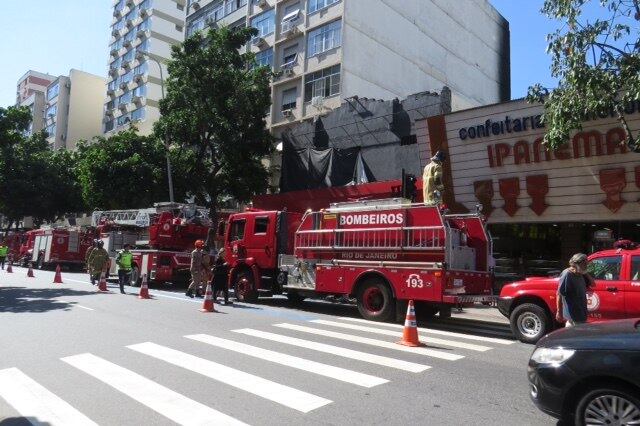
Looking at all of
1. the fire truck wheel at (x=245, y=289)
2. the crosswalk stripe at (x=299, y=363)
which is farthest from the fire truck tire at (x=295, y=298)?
the crosswalk stripe at (x=299, y=363)

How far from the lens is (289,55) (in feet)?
104

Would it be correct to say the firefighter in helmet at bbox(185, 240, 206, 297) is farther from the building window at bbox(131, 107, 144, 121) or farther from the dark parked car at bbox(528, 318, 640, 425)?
the building window at bbox(131, 107, 144, 121)

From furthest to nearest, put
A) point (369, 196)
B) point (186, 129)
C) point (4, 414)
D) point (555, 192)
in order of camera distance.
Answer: point (186, 129) < point (369, 196) < point (555, 192) < point (4, 414)

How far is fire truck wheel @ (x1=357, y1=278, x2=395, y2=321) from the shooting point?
11.2 m

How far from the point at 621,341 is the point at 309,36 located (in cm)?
2893

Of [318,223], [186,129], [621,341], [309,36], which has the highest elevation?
[309,36]

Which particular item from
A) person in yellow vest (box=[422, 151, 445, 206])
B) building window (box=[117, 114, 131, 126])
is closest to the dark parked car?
person in yellow vest (box=[422, 151, 445, 206])

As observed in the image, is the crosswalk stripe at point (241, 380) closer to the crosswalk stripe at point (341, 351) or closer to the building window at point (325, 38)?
the crosswalk stripe at point (341, 351)

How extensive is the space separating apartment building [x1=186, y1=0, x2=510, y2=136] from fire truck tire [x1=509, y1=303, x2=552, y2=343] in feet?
60.4

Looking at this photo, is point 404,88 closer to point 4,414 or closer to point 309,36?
point 309,36

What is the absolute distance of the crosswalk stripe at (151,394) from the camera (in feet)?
15.5

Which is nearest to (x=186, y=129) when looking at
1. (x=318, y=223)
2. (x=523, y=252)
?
(x=318, y=223)

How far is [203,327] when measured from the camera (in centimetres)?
988

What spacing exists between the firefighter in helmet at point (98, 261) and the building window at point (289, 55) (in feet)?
57.3
